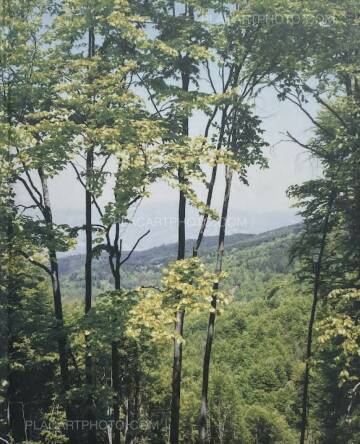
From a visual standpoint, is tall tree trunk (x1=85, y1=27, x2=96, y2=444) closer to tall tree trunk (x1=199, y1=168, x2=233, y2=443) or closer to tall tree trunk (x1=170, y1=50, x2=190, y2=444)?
tall tree trunk (x1=170, y1=50, x2=190, y2=444)

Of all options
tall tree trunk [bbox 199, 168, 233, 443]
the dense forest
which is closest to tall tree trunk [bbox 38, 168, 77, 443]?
the dense forest

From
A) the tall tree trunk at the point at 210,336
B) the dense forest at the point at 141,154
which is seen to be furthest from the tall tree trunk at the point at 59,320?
the tall tree trunk at the point at 210,336

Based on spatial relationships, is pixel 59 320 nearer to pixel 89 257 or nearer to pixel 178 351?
pixel 89 257

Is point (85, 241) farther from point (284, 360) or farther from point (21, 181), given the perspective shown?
point (284, 360)

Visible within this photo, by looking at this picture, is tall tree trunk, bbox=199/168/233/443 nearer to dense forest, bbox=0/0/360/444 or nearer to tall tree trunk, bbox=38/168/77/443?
dense forest, bbox=0/0/360/444

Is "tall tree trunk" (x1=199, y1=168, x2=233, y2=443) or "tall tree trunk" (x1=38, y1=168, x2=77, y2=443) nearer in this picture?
"tall tree trunk" (x1=38, y1=168, x2=77, y2=443)

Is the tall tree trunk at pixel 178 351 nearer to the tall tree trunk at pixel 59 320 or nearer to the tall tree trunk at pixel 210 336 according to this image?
the tall tree trunk at pixel 210 336

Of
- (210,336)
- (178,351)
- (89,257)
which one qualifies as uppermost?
(89,257)

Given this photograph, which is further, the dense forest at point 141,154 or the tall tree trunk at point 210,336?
the tall tree trunk at point 210,336

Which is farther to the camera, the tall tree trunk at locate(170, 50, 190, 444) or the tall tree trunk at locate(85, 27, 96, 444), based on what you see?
the tall tree trunk at locate(85, 27, 96, 444)

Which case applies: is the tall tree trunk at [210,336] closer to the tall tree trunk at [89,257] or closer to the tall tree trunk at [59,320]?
the tall tree trunk at [89,257]

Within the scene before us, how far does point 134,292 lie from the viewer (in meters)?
12.2

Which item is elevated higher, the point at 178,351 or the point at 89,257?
the point at 89,257

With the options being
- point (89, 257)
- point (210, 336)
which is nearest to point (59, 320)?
point (89, 257)
